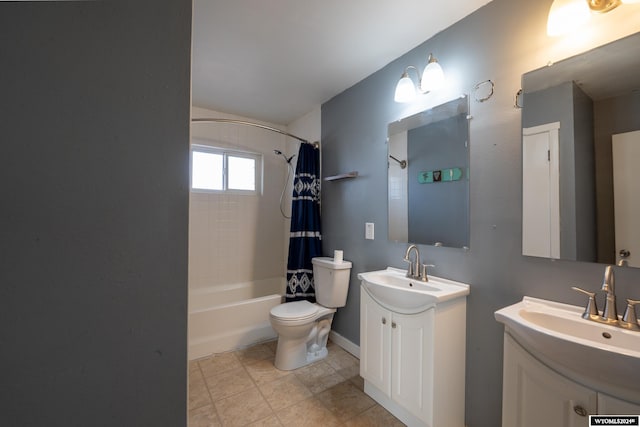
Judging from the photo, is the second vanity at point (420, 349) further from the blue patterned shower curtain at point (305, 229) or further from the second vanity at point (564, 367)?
the blue patterned shower curtain at point (305, 229)

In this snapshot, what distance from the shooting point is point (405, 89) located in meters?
1.70

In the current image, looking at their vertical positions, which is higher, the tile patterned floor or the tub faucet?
the tub faucet

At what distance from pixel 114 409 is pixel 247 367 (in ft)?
5.85

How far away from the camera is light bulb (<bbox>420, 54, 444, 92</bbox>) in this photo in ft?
5.06

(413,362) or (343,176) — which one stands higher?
(343,176)

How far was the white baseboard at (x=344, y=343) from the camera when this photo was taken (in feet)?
7.39

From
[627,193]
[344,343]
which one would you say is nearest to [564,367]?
[627,193]

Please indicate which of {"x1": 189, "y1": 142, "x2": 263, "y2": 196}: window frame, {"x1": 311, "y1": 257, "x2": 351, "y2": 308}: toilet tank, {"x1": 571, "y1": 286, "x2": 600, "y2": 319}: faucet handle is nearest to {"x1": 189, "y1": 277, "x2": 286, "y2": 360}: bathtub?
{"x1": 311, "y1": 257, "x2": 351, "y2": 308}: toilet tank

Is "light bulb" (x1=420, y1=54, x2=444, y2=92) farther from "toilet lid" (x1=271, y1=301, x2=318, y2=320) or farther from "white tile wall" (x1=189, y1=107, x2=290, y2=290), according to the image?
"white tile wall" (x1=189, y1=107, x2=290, y2=290)

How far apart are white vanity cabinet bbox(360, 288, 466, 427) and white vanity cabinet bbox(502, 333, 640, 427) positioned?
29cm

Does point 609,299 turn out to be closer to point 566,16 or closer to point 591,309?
point 591,309

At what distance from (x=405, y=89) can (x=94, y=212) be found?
1.79 meters

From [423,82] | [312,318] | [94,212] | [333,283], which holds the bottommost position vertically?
[312,318]

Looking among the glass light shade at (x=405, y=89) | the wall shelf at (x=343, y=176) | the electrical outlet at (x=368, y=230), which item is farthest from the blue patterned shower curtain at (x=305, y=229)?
the glass light shade at (x=405, y=89)
